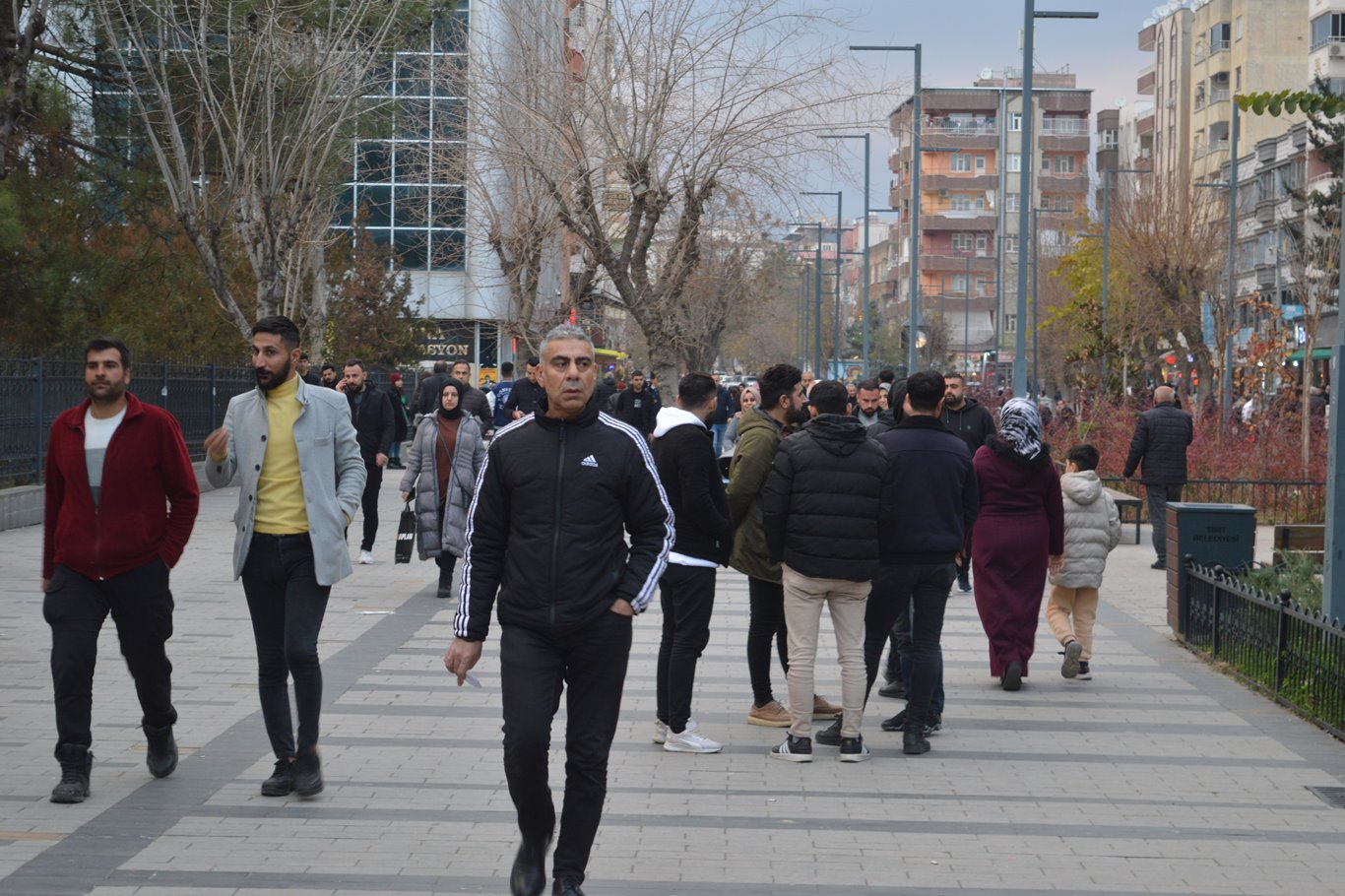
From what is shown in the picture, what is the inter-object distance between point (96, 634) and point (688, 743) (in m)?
2.72

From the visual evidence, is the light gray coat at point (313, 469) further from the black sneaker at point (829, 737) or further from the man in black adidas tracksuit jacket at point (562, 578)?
the black sneaker at point (829, 737)

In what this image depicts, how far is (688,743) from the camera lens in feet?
28.0

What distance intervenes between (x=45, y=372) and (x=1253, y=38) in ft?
244

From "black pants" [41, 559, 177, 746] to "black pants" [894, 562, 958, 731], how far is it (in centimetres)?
331

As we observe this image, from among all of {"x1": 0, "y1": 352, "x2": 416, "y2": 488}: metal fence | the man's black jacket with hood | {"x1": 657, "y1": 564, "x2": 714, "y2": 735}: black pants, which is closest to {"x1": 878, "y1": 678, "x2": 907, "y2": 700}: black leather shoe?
{"x1": 657, "y1": 564, "x2": 714, "y2": 735}: black pants

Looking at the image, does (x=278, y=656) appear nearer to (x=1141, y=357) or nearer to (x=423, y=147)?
(x=423, y=147)

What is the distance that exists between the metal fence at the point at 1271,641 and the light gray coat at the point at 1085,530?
2.70 feet

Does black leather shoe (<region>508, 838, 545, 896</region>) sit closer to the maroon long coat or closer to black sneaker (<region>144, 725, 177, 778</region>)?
black sneaker (<region>144, 725, 177, 778</region>)

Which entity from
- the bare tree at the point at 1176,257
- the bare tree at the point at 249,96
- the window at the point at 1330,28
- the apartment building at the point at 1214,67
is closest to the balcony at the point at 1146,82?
the apartment building at the point at 1214,67

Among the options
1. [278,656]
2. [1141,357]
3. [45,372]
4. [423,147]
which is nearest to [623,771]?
[278,656]

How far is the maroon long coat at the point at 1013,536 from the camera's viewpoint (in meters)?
10.2

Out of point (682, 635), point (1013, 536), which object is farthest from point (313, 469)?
point (1013, 536)

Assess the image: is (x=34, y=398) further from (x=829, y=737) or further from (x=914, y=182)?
(x=914, y=182)

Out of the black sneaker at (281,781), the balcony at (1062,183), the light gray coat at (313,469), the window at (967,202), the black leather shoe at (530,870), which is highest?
the balcony at (1062,183)
